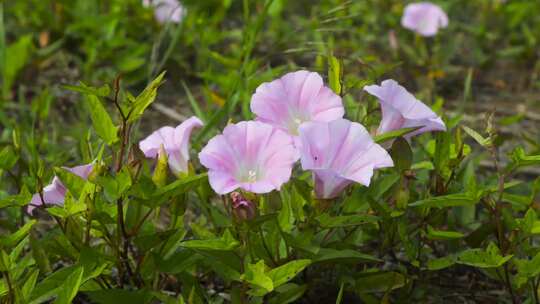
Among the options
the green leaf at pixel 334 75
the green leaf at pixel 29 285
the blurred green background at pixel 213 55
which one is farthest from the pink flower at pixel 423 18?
the green leaf at pixel 29 285

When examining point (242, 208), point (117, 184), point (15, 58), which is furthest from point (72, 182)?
point (15, 58)

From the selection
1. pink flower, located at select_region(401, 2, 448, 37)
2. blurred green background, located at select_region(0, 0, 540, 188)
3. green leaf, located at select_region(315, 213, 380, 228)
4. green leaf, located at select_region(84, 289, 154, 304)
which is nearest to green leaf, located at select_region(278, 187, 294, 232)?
green leaf, located at select_region(315, 213, 380, 228)

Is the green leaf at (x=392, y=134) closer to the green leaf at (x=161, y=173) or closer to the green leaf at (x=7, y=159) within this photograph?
the green leaf at (x=161, y=173)

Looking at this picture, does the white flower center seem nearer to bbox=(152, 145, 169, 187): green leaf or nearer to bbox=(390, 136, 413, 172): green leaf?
bbox=(152, 145, 169, 187): green leaf

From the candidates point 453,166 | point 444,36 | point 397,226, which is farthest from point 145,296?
point 444,36

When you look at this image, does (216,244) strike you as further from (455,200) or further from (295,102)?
(455,200)
